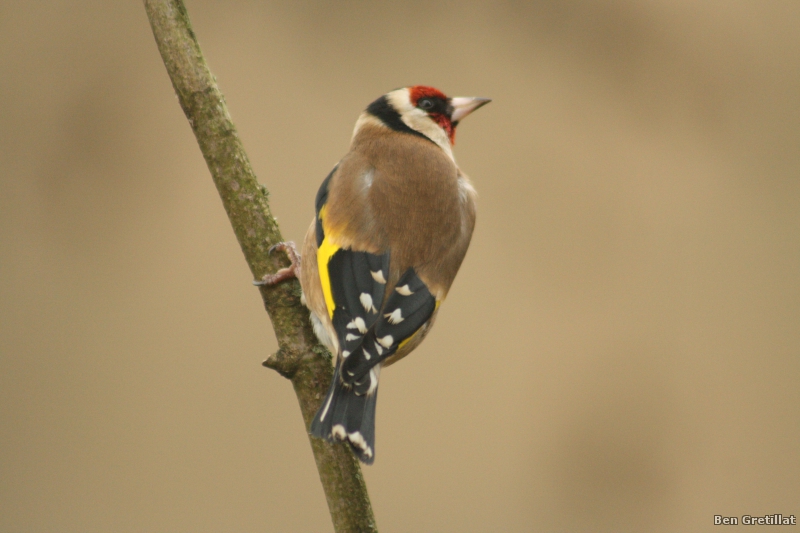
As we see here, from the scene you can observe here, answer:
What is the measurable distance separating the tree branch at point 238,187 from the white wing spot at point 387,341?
124 mm

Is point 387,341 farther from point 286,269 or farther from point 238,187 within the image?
point 238,187

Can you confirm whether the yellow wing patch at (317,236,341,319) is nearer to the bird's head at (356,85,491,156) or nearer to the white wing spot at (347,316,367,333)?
the white wing spot at (347,316,367,333)

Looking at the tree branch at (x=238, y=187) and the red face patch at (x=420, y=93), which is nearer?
the tree branch at (x=238, y=187)

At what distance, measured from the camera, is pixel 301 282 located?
1.51 m

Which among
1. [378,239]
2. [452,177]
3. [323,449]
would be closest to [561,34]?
[452,177]

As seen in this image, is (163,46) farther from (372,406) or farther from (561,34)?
(561,34)

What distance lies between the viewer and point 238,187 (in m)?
1.43

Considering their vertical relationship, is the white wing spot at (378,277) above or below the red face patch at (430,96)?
below

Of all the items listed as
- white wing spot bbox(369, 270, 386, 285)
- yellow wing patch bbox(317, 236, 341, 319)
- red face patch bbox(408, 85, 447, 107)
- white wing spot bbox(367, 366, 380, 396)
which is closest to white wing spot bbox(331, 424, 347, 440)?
white wing spot bbox(367, 366, 380, 396)

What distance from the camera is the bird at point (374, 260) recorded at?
1344 millimetres

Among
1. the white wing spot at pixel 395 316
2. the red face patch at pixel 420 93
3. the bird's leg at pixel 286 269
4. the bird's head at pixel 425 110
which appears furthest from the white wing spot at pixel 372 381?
the red face patch at pixel 420 93

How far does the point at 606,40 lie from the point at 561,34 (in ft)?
0.67

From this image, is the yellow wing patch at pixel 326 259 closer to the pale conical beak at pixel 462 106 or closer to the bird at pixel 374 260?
the bird at pixel 374 260

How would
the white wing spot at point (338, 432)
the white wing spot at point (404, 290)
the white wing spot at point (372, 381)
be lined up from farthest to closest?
the white wing spot at point (404, 290) < the white wing spot at point (372, 381) < the white wing spot at point (338, 432)
